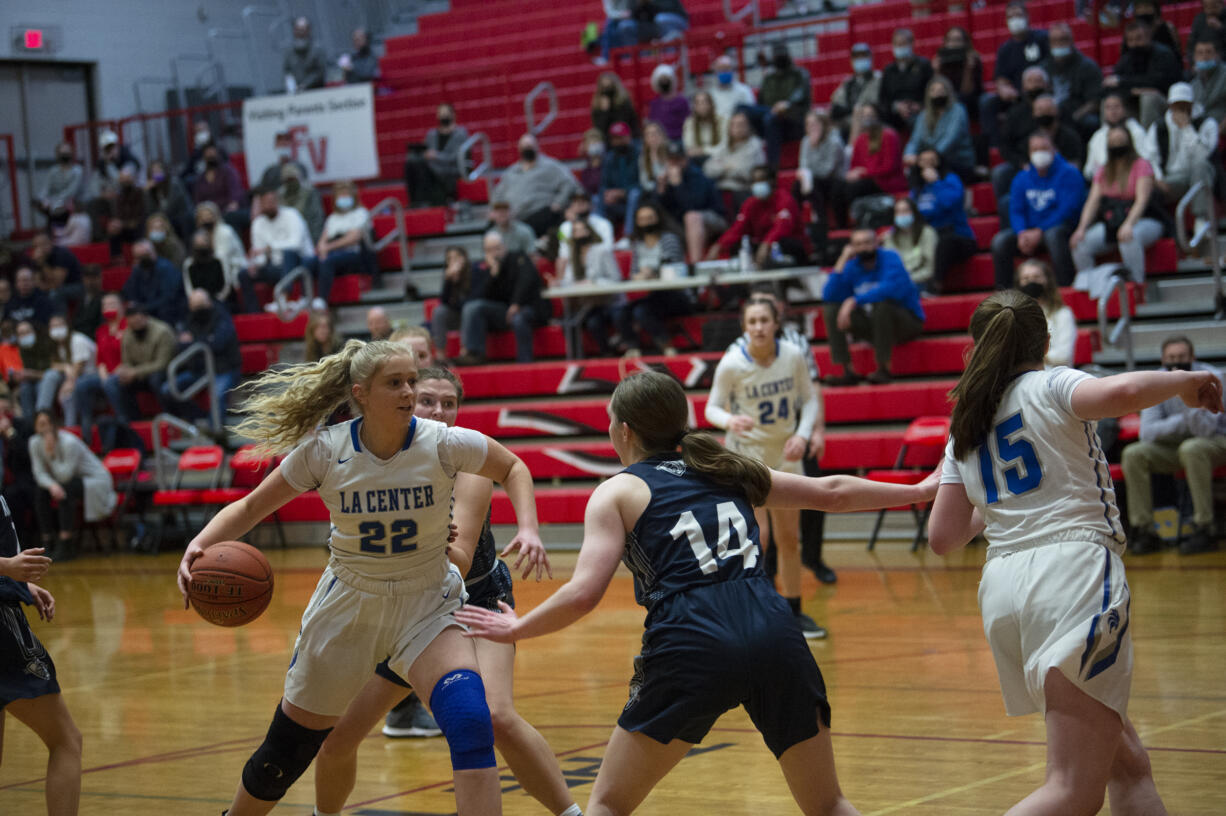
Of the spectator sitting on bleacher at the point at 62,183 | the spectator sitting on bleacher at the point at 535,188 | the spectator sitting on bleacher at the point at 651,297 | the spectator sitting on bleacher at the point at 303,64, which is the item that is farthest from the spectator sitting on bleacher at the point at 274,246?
the spectator sitting on bleacher at the point at 651,297

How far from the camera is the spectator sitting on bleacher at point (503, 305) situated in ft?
47.4

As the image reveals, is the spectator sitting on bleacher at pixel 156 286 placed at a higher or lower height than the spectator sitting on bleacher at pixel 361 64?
lower

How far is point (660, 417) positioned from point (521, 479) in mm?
703

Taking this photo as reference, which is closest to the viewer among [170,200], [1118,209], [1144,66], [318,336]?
[1118,209]

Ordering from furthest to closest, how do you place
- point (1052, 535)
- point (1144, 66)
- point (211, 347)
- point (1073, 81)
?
point (211, 347) < point (1073, 81) < point (1144, 66) < point (1052, 535)

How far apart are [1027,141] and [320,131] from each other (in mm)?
8735

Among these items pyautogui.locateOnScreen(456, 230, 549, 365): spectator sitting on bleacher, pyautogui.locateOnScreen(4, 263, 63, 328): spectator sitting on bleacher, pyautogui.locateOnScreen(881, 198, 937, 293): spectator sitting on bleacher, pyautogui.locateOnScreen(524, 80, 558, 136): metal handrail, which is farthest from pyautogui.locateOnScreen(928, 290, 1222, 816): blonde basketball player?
pyautogui.locateOnScreen(4, 263, 63, 328): spectator sitting on bleacher

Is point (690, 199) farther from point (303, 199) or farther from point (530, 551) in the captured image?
point (530, 551)

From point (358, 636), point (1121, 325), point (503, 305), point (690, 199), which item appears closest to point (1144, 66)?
point (1121, 325)

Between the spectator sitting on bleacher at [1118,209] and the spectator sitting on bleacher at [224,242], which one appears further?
the spectator sitting on bleacher at [224,242]

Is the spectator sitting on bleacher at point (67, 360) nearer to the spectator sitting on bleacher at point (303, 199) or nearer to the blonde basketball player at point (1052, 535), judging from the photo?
the spectator sitting on bleacher at point (303, 199)

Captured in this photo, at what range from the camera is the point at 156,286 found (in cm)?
1692

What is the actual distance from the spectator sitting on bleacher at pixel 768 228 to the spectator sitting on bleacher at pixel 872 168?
1.70 ft

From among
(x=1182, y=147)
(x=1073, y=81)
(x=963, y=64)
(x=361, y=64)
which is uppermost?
(x=361, y=64)
